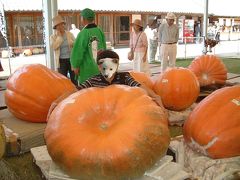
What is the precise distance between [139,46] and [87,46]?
2692mm

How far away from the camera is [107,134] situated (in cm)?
178

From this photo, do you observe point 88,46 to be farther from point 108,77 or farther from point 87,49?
point 108,77

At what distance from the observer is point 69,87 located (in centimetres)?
313

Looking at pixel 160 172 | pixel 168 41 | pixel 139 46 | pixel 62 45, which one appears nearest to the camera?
pixel 160 172

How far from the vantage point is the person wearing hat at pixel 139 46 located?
6531mm

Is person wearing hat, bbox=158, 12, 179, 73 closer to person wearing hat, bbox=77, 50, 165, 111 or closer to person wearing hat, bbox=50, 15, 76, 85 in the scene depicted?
person wearing hat, bbox=50, 15, 76, 85

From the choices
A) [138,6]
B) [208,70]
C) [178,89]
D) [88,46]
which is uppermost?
[138,6]

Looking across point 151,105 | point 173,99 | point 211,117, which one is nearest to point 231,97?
point 211,117

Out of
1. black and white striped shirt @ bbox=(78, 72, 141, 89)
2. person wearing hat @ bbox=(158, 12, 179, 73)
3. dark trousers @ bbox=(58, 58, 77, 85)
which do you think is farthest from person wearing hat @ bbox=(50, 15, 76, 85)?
person wearing hat @ bbox=(158, 12, 179, 73)

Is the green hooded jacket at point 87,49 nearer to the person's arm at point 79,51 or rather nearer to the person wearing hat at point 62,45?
the person's arm at point 79,51

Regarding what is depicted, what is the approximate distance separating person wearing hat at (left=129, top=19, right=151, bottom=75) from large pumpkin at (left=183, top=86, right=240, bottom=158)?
4.19 m

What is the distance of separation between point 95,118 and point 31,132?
3.78 feet

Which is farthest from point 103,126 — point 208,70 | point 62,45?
point 62,45

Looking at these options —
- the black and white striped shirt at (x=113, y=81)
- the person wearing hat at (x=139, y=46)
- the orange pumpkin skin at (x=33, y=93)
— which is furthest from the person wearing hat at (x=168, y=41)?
the black and white striped shirt at (x=113, y=81)
